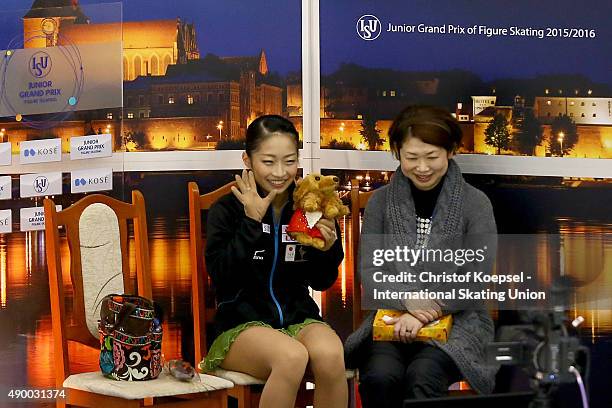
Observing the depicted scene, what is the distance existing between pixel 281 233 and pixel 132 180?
0.93 m

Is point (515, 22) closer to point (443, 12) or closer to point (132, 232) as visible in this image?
point (443, 12)

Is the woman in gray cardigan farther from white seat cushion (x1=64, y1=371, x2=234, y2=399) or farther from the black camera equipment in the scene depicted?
the black camera equipment

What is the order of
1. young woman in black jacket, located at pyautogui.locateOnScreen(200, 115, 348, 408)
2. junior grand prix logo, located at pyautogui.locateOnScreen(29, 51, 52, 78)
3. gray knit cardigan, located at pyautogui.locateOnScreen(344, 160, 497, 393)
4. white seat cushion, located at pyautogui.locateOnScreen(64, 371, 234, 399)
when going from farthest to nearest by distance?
junior grand prix logo, located at pyautogui.locateOnScreen(29, 51, 52, 78) < young woman in black jacket, located at pyautogui.locateOnScreen(200, 115, 348, 408) < gray knit cardigan, located at pyautogui.locateOnScreen(344, 160, 497, 393) < white seat cushion, located at pyautogui.locateOnScreen(64, 371, 234, 399)

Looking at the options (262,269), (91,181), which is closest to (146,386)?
(262,269)

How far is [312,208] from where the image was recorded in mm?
3791

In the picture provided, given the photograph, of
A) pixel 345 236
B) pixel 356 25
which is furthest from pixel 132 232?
pixel 356 25

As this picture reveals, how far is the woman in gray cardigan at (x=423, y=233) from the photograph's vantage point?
362 centimetres

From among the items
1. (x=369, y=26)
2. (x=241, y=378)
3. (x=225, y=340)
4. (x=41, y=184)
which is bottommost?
(x=241, y=378)

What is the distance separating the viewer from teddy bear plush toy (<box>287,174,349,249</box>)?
3797 mm

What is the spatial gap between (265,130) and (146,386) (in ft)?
3.29

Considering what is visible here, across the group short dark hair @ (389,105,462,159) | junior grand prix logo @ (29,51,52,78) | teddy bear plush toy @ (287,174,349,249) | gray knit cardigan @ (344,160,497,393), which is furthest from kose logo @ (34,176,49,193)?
short dark hair @ (389,105,462,159)

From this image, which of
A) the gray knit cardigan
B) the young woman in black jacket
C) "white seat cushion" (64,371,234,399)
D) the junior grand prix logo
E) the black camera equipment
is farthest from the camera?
the junior grand prix logo

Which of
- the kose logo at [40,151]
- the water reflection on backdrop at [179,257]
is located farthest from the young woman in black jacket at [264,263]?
the kose logo at [40,151]

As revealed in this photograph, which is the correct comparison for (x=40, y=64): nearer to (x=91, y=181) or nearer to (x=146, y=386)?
(x=91, y=181)
